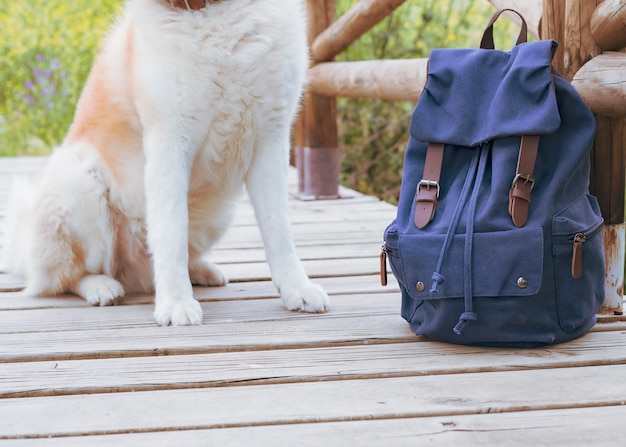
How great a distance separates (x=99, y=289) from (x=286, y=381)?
2.60 ft

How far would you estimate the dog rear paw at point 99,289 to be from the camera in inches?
77.7

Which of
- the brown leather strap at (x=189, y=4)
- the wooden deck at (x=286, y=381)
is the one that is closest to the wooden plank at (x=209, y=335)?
the wooden deck at (x=286, y=381)

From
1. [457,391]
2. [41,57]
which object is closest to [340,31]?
[457,391]

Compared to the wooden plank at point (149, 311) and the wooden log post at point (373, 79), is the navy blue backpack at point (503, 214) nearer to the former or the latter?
the wooden plank at point (149, 311)

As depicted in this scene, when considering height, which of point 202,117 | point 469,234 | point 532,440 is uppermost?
point 202,117

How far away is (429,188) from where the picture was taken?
153 cm

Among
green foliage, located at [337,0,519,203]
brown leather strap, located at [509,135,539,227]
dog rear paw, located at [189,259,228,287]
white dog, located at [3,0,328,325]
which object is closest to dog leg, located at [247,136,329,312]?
white dog, located at [3,0,328,325]

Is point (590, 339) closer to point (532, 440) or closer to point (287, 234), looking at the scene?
point (532, 440)

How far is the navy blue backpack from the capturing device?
1.44 m

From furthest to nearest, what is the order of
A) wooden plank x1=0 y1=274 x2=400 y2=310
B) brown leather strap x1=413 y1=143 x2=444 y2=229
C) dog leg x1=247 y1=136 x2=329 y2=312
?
wooden plank x1=0 y1=274 x2=400 y2=310 → dog leg x1=247 y1=136 x2=329 y2=312 → brown leather strap x1=413 y1=143 x2=444 y2=229

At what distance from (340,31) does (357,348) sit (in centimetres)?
232

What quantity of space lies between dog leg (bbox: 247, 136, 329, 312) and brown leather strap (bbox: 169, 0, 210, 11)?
1.14ft

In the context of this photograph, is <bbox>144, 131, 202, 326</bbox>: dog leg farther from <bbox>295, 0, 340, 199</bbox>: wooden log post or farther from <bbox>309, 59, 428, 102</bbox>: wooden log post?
<bbox>295, 0, 340, 199</bbox>: wooden log post

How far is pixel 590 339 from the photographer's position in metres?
1.56
